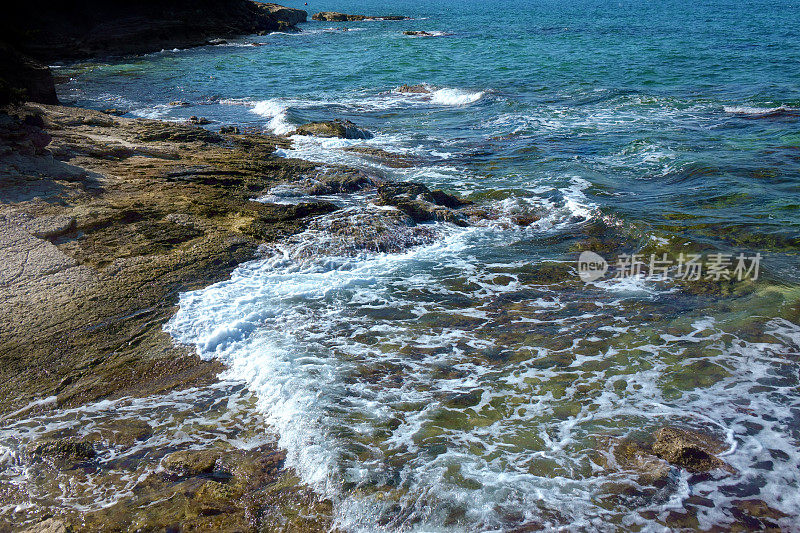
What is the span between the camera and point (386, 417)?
4840 mm

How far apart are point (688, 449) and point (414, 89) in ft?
66.7

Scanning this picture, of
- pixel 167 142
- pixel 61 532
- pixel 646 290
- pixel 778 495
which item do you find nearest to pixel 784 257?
pixel 646 290

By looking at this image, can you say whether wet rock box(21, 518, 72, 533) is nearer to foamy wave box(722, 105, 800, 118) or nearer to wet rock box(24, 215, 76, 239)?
wet rock box(24, 215, 76, 239)

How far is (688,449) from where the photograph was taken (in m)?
4.30

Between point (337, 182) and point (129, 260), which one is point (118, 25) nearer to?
point (337, 182)

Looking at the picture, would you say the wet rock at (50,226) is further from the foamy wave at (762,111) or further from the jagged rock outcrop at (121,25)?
the jagged rock outcrop at (121,25)

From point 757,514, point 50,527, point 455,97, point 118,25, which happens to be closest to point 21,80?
point 50,527

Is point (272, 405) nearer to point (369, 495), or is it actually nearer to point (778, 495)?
point (369, 495)

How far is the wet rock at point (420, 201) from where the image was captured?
928 centimetres

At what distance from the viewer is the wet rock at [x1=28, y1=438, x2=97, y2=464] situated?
431 cm

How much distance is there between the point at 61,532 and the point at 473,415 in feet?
10.7

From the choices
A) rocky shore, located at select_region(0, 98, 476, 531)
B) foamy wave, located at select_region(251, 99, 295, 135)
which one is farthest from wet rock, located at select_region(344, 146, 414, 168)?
foamy wave, located at select_region(251, 99, 295, 135)

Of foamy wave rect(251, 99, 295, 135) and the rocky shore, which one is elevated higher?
foamy wave rect(251, 99, 295, 135)

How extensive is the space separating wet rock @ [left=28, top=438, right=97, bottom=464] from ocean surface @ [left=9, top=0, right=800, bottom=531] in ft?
1.28
